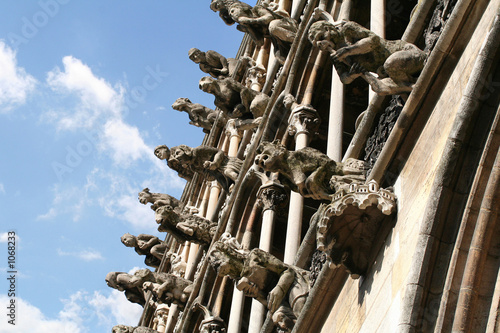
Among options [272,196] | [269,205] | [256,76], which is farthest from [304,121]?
[256,76]

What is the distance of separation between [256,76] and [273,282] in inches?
421

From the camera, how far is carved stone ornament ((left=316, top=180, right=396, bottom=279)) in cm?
811

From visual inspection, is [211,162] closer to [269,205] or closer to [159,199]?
[269,205]

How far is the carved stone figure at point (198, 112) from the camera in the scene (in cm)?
2412

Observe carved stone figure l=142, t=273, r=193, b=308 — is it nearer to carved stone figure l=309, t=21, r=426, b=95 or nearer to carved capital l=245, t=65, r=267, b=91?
carved capital l=245, t=65, r=267, b=91

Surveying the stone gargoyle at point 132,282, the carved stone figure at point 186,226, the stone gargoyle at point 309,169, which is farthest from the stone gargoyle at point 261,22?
the stone gargoyle at point 309,169

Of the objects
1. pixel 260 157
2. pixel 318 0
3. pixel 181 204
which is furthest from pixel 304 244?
pixel 181 204

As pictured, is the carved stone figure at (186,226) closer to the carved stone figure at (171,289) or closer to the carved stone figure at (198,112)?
the carved stone figure at (171,289)

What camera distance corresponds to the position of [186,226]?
59.0 ft

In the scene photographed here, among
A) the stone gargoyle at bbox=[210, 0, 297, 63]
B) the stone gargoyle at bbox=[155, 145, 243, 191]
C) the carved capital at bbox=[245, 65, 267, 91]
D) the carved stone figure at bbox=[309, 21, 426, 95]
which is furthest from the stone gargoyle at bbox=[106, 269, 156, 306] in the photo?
the carved stone figure at bbox=[309, 21, 426, 95]

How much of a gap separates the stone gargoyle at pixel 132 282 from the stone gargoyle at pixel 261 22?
5.61 meters

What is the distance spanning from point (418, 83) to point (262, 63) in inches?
499

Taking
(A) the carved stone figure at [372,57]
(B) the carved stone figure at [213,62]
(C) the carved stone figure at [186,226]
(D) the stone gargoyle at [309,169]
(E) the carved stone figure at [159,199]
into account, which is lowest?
(D) the stone gargoyle at [309,169]

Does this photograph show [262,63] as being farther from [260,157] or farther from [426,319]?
[426,319]
